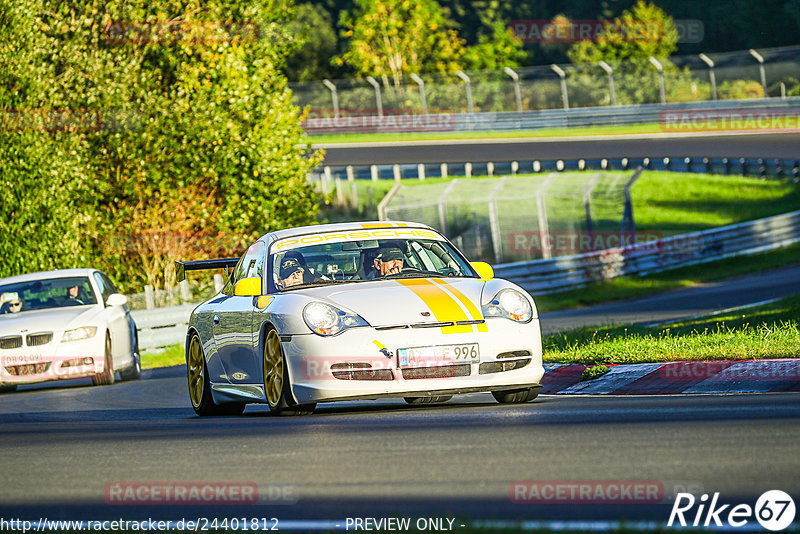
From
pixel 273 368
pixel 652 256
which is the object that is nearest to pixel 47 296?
pixel 273 368

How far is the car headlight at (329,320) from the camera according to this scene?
9219 millimetres

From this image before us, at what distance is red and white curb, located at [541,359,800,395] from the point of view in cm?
1013

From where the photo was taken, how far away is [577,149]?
43219 millimetres

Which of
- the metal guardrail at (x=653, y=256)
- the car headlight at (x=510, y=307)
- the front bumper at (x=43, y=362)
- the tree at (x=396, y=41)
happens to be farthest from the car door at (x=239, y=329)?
the tree at (x=396, y=41)

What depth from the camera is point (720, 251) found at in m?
30.8

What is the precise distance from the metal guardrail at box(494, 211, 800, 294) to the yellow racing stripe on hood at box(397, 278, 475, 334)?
56.7ft

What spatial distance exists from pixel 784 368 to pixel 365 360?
3.41 m

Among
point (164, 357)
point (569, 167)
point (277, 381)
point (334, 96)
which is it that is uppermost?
point (277, 381)

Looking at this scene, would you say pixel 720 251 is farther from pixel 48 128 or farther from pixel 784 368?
pixel 784 368

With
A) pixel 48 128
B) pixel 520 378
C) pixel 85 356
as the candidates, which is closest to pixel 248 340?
pixel 520 378
